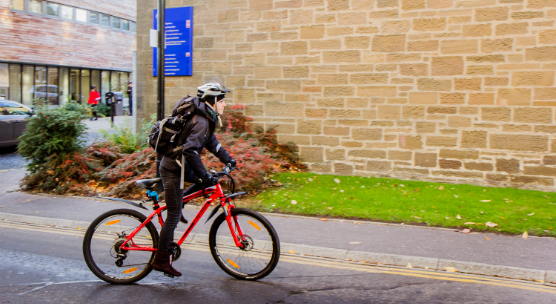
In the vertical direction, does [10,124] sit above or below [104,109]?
below

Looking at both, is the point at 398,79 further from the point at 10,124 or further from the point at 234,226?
the point at 10,124

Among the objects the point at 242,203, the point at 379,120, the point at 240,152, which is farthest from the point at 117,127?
the point at 379,120

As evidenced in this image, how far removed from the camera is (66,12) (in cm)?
3047

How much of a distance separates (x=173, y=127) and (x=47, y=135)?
19.1ft

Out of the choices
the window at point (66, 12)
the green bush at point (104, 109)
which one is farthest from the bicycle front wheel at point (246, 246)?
the window at point (66, 12)

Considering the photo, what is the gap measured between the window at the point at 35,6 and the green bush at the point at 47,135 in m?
22.2

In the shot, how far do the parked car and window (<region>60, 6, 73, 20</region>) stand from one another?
17.9m

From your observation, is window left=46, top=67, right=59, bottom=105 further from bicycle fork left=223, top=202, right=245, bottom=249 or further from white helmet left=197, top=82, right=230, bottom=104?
bicycle fork left=223, top=202, right=245, bottom=249

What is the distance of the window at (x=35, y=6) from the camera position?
28047 millimetres

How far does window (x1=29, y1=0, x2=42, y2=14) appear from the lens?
28.0 metres

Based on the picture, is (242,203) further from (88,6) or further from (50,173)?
(88,6)

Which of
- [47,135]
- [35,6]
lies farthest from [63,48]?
[47,135]

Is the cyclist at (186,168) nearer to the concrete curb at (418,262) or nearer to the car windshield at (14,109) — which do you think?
the concrete curb at (418,262)

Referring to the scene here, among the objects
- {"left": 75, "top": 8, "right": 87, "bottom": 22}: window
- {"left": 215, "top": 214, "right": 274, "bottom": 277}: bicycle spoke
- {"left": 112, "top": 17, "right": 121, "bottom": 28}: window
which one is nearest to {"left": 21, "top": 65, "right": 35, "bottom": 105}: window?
{"left": 75, "top": 8, "right": 87, "bottom": 22}: window
